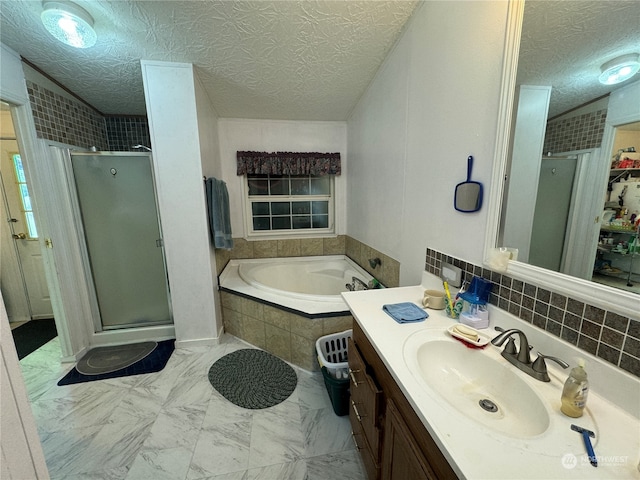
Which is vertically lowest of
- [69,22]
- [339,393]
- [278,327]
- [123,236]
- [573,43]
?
[339,393]

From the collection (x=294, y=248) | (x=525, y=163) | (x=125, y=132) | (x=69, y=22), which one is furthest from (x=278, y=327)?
(x=125, y=132)

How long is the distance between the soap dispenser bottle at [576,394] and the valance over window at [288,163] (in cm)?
269

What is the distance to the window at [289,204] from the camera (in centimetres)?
302

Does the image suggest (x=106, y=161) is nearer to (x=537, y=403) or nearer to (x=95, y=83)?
(x=95, y=83)

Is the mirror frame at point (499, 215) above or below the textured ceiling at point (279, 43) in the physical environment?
below

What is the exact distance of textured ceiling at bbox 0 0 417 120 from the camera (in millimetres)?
1271

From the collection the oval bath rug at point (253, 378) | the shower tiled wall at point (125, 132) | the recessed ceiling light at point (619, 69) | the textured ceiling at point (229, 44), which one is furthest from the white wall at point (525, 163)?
the shower tiled wall at point (125, 132)

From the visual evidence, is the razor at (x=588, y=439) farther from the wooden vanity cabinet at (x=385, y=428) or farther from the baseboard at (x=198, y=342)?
the baseboard at (x=198, y=342)

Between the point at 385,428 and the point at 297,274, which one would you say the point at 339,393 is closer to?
the point at 385,428

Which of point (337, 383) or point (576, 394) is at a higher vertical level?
point (576, 394)

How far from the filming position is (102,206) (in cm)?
208

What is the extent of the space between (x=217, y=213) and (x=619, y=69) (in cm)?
223

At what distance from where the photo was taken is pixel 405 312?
41.6 inches

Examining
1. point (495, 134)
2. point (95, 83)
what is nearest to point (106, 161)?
point (95, 83)
